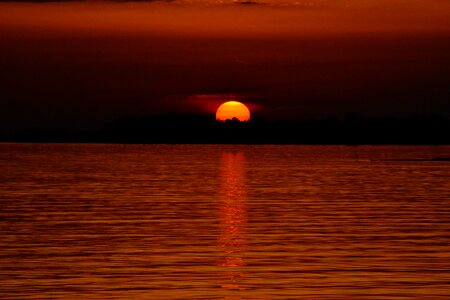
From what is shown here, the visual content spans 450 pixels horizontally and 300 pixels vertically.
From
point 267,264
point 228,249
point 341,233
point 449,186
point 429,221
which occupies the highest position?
point 449,186

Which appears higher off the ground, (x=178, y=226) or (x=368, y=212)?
(x=368, y=212)

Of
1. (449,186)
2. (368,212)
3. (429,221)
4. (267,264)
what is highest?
(449,186)

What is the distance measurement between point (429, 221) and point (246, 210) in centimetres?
1072

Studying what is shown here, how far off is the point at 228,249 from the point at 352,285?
8644 millimetres

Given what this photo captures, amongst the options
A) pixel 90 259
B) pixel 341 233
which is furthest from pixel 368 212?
pixel 90 259

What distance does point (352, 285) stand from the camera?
87.0ft

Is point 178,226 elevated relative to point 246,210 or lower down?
lower down

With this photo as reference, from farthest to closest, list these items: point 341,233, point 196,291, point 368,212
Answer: point 368,212 → point 341,233 → point 196,291

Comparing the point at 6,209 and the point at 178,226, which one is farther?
the point at 6,209

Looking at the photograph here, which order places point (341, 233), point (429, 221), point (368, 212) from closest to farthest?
point (341, 233) < point (429, 221) < point (368, 212)

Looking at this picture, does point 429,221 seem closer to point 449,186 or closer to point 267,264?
point 267,264

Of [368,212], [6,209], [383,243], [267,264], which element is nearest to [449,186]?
[368,212]

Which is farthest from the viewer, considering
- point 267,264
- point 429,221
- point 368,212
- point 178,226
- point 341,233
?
point 368,212

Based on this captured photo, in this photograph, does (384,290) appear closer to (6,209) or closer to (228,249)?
(228,249)
